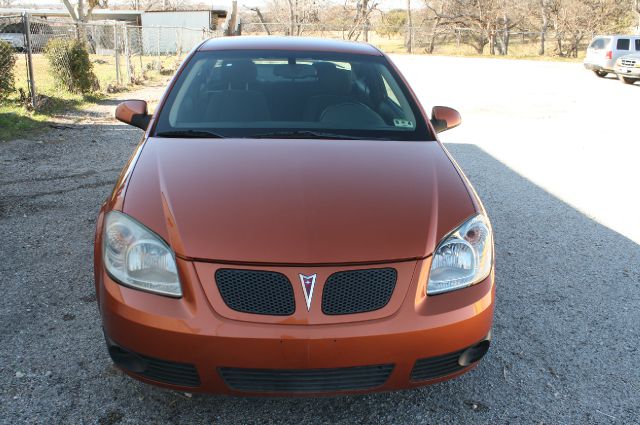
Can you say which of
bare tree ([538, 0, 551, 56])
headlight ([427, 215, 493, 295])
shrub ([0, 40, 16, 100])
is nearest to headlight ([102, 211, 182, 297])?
headlight ([427, 215, 493, 295])

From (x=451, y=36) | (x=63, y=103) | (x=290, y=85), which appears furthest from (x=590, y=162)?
(x=451, y=36)

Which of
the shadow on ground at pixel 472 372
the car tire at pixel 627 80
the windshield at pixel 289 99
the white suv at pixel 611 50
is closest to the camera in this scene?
the shadow on ground at pixel 472 372

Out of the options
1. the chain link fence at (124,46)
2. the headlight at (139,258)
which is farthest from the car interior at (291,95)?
the chain link fence at (124,46)

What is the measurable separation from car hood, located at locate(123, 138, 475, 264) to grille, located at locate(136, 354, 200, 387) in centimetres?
41

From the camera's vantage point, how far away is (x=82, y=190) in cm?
553

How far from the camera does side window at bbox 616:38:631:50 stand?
2161cm

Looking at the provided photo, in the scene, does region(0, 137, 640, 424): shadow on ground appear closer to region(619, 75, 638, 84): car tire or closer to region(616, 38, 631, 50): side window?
region(619, 75, 638, 84): car tire

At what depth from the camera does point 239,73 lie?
3.68 meters

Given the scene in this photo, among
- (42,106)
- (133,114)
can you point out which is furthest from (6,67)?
(133,114)

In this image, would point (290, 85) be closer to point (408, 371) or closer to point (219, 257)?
point (219, 257)

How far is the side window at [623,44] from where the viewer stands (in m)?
21.6

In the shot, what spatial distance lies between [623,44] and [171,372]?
24.2m

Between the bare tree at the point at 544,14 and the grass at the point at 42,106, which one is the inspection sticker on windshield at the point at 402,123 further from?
the bare tree at the point at 544,14

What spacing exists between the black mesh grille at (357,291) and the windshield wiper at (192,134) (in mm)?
1297
